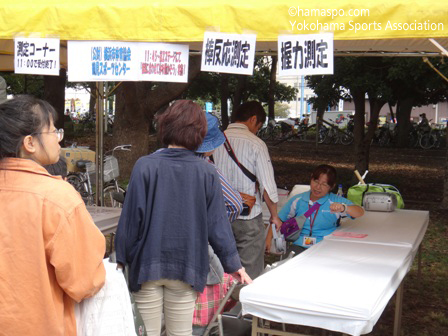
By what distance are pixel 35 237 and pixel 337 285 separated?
163 centimetres

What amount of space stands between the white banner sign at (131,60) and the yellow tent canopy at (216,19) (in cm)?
7

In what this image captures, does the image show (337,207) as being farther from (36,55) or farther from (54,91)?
(54,91)

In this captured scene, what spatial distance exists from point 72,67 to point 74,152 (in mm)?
5587

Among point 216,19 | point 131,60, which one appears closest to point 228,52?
point 216,19

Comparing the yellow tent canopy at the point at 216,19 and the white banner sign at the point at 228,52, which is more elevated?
the yellow tent canopy at the point at 216,19

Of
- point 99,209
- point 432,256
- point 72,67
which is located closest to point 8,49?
point 99,209

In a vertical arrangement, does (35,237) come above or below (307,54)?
below

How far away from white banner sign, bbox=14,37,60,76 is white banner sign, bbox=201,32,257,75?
3.11ft

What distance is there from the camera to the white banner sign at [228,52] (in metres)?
3.46

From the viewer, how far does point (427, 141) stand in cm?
2470

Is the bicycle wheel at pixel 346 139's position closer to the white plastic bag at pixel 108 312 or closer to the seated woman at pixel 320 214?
the seated woman at pixel 320 214

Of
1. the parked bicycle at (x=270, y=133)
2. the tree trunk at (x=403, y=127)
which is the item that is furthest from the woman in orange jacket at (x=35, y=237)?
the parked bicycle at (x=270, y=133)

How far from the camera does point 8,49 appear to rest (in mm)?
6801

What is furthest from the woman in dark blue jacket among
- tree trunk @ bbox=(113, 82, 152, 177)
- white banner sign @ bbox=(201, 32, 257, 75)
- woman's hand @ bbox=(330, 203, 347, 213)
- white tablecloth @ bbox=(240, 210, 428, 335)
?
tree trunk @ bbox=(113, 82, 152, 177)
